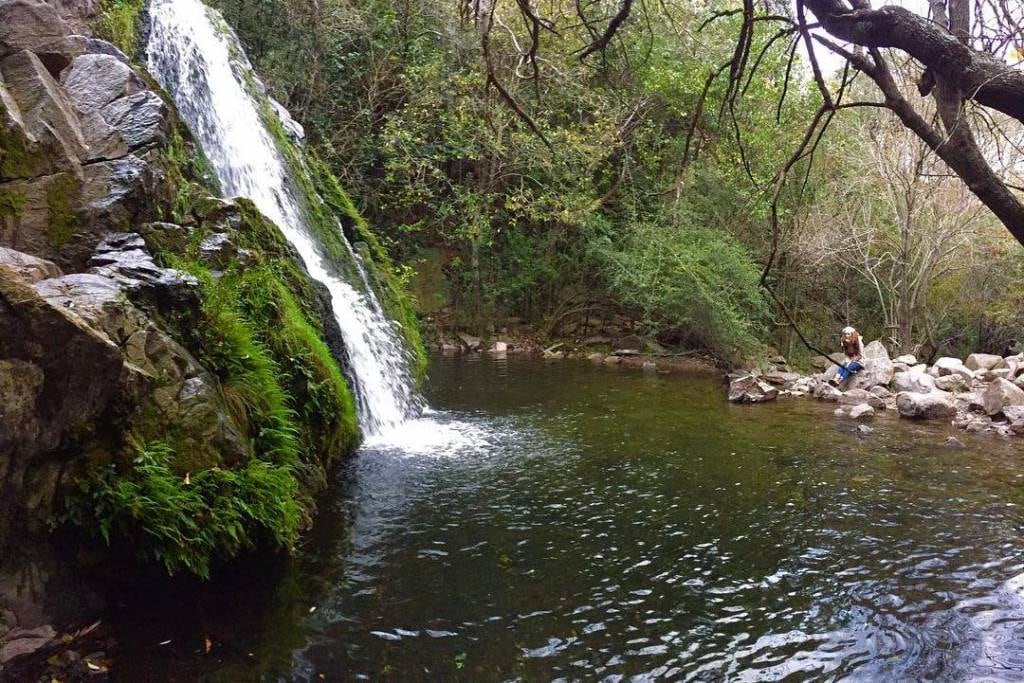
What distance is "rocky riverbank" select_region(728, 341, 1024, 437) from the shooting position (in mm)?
12312

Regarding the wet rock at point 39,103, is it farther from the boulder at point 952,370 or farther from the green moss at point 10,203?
the boulder at point 952,370

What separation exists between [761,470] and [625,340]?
44.9 ft

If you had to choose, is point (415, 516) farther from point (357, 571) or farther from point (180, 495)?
point (180, 495)

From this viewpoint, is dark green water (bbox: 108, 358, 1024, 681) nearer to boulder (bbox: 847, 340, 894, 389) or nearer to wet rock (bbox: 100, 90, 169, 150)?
wet rock (bbox: 100, 90, 169, 150)

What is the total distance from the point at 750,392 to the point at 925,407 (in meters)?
3.00

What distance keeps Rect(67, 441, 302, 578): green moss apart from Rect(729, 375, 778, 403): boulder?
1098 cm

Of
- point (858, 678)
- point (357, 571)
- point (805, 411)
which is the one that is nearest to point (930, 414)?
point (805, 411)

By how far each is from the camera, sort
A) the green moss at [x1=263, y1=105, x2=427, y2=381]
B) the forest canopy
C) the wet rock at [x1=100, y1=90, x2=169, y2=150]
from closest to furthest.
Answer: the wet rock at [x1=100, y1=90, x2=169, y2=150] → the green moss at [x1=263, y1=105, x2=427, y2=381] → the forest canopy

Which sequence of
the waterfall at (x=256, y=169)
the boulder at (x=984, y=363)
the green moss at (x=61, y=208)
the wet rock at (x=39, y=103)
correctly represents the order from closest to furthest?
the green moss at (x=61, y=208)
the wet rock at (x=39, y=103)
the waterfall at (x=256, y=169)
the boulder at (x=984, y=363)

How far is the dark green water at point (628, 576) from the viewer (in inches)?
168

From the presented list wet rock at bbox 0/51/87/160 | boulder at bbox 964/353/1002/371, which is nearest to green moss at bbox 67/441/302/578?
wet rock at bbox 0/51/87/160

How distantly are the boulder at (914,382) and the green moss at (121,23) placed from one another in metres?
14.7

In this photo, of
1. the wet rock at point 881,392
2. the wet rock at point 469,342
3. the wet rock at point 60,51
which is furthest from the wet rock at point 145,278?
the wet rock at point 469,342

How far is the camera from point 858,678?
4234 mm
